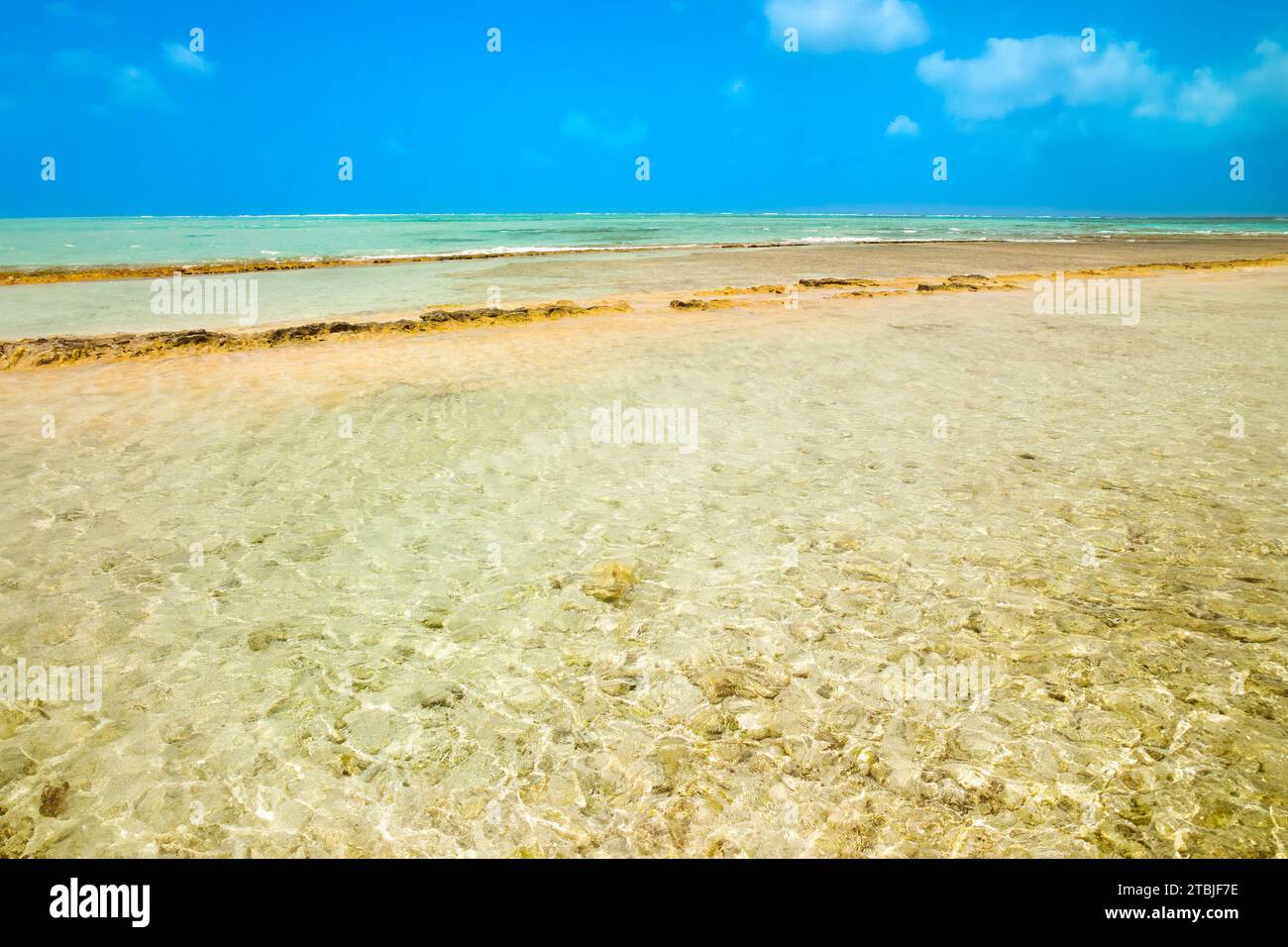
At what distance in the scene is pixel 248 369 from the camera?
11.9 metres

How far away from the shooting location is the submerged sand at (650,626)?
313 centimetres

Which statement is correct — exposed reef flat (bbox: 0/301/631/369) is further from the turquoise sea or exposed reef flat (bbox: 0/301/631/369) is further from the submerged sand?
the submerged sand

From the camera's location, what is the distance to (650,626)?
4543mm

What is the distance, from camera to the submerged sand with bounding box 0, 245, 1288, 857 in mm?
3129

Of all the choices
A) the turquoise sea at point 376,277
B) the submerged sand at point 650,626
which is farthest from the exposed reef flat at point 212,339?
the submerged sand at point 650,626

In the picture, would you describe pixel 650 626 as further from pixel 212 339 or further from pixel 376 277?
pixel 376 277

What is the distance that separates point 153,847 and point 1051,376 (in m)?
12.2

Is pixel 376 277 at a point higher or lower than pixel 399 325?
higher

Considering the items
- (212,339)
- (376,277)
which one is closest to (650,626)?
(212,339)

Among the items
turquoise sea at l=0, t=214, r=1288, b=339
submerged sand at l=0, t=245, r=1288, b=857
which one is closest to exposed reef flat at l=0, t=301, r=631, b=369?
turquoise sea at l=0, t=214, r=1288, b=339

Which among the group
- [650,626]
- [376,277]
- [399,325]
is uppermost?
[376,277]

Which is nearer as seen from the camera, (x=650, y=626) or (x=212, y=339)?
(x=650, y=626)
